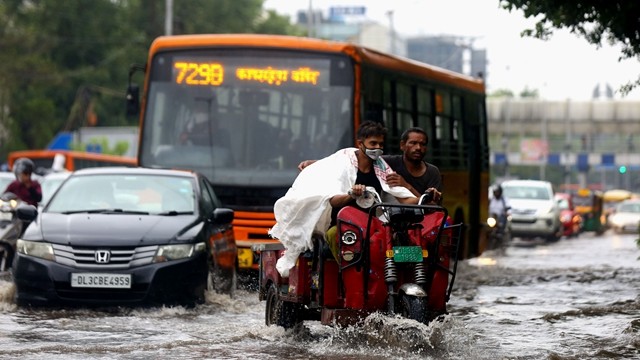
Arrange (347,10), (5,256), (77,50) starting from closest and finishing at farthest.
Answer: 1. (5,256)
2. (77,50)
3. (347,10)

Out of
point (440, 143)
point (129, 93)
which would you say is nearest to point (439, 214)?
point (129, 93)

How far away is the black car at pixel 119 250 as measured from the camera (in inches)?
532

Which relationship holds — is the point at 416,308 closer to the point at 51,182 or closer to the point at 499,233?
the point at 51,182

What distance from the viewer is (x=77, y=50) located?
76.1 meters

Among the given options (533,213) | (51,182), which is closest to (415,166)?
(51,182)

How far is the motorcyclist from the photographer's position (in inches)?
769

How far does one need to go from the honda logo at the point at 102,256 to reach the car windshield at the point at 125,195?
105cm

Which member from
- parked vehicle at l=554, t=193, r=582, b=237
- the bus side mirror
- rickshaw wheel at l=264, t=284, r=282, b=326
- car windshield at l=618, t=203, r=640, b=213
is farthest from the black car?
car windshield at l=618, t=203, r=640, b=213

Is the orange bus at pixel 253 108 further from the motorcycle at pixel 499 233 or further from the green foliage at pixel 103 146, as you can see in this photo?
the green foliage at pixel 103 146

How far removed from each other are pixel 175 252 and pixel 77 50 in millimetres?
63487

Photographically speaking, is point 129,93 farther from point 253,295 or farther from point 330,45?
point 253,295

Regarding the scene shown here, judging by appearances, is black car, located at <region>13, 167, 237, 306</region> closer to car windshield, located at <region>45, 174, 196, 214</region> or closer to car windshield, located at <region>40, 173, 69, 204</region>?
car windshield, located at <region>45, 174, 196, 214</region>

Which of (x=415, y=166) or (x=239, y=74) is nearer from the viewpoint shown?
(x=415, y=166)

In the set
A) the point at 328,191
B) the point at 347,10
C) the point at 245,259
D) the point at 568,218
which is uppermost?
the point at 347,10
